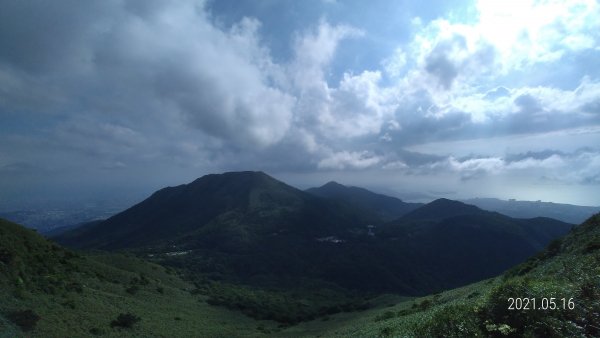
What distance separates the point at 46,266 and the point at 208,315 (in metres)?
36.6

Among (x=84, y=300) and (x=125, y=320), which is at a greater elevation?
(x=84, y=300)

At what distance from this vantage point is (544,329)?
1977cm

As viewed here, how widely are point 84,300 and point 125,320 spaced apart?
7604 mm

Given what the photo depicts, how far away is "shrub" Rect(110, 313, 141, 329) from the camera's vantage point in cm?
5624

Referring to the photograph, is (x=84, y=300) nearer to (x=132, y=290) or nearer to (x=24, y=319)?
(x=24, y=319)

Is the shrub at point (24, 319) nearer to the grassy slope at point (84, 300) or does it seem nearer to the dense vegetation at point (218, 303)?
the dense vegetation at point (218, 303)

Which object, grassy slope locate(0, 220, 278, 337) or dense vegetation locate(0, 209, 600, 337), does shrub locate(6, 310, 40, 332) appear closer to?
dense vegetation locate(0, 209, 600, 337)

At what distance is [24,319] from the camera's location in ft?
142

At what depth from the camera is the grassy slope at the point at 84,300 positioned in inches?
1914

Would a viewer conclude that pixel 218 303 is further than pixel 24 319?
Yes

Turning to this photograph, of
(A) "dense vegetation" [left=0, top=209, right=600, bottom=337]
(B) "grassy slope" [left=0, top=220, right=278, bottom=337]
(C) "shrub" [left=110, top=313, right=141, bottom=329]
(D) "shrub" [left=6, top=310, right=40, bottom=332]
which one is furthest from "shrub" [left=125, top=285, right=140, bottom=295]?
(D) "shrub" [left=6, top=310, right=40, bottom=332]

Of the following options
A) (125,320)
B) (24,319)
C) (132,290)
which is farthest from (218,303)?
(24,319)

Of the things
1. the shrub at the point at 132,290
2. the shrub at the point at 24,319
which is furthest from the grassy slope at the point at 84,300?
the shrub at the point at 132,290

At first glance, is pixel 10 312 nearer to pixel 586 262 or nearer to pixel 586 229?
pixel 586 262
